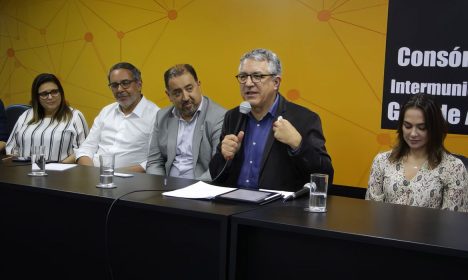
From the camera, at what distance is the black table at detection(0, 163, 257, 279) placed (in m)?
1.77

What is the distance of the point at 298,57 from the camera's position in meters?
3.68

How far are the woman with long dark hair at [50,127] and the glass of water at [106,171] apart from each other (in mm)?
1688

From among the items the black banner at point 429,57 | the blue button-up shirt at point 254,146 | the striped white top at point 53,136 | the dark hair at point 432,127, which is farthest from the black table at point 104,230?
the black banner at point 429,57

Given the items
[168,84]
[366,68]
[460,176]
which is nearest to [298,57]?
[366,68]

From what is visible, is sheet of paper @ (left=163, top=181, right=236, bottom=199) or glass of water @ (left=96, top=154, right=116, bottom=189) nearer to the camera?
sheet of paper @ (left=163, top=181, right=236, bottom=199)

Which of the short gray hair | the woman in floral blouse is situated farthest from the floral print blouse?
the short gray hair

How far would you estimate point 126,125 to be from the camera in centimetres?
362

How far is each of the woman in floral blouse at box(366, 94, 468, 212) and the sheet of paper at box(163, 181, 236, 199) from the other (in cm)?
91

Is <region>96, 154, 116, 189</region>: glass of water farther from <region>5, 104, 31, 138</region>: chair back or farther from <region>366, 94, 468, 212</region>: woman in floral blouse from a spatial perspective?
<region>5, 104, 31, 138</region>: chair back

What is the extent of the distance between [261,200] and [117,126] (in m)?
2.03

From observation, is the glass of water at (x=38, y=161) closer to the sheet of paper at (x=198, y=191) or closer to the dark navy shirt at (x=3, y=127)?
the sheet of paper at (x=198, y=191)

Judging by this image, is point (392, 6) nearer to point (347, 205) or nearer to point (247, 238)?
point (347, 205)

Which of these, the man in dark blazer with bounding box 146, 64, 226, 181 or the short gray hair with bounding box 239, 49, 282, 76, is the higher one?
the short gray hair with bounding box 239, 49, 282, 76

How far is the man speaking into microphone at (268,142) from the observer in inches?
96.8
